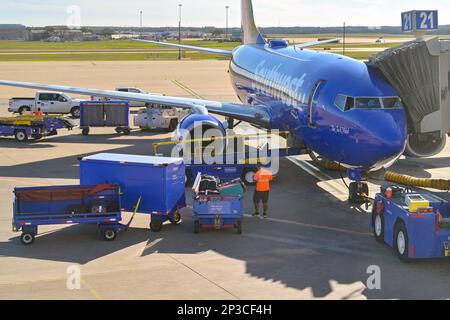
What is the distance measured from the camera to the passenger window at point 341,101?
71.8 feet

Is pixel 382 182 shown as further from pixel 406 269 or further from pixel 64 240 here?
pixel 64 240

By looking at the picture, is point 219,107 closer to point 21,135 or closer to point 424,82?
point 21,135

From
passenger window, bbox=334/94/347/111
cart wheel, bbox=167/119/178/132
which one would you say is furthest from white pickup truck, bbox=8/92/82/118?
passenger window, bbox=334/94/347/111

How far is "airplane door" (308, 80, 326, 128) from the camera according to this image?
23.5 m

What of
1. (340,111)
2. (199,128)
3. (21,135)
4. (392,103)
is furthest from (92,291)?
(21,135)

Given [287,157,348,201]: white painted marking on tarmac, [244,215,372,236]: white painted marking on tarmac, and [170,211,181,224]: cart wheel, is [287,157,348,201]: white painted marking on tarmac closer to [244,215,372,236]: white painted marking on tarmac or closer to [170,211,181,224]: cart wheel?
[244,215,372,236]: white painted marking on tarmac

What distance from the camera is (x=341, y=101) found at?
22031 millimetres

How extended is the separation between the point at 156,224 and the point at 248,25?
26.9 meters

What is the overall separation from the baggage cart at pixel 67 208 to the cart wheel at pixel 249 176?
735 centimetres

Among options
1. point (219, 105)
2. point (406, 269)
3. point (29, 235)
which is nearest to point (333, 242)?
point (406, 269)

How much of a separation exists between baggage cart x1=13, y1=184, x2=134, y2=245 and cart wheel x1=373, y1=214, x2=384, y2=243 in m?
6.73

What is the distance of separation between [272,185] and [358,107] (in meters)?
6.37

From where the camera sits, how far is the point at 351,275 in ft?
52.9

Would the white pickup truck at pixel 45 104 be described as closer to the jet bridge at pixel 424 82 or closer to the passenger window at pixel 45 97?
the passenger window at pixel 45 97
